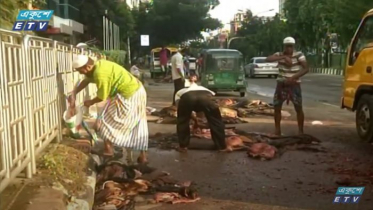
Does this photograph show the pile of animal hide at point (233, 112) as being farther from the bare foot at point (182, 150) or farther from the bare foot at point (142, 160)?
the bare foot at point (142, 160)

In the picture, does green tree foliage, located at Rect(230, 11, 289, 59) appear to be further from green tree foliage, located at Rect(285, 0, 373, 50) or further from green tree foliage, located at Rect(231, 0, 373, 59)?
green tree foliage, located at Rect(285, 0, 373, 50)

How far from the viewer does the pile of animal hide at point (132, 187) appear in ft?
18.8

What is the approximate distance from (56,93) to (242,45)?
68466 millimetres

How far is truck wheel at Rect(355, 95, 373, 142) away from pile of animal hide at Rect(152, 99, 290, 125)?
2690 mm

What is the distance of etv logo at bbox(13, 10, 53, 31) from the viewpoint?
1093cm

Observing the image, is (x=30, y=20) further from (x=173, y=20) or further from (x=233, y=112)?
(x=173, y=20)

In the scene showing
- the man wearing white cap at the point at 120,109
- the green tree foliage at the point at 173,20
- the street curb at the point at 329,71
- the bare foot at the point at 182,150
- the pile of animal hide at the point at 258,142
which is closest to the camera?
the man wearing white cap at the point at 120,109

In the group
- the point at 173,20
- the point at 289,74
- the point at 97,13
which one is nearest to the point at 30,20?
the point at 289,74

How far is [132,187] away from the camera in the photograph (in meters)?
6.11

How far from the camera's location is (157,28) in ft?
174

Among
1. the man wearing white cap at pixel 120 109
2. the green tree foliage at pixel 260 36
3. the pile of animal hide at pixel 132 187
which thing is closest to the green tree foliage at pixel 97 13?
the green tree foliage at pixel 260 36

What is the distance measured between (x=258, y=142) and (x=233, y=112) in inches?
136

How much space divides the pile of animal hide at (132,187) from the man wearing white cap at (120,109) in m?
0.40

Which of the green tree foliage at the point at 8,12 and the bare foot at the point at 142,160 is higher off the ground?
the green tree foliage at the point at 8,12
